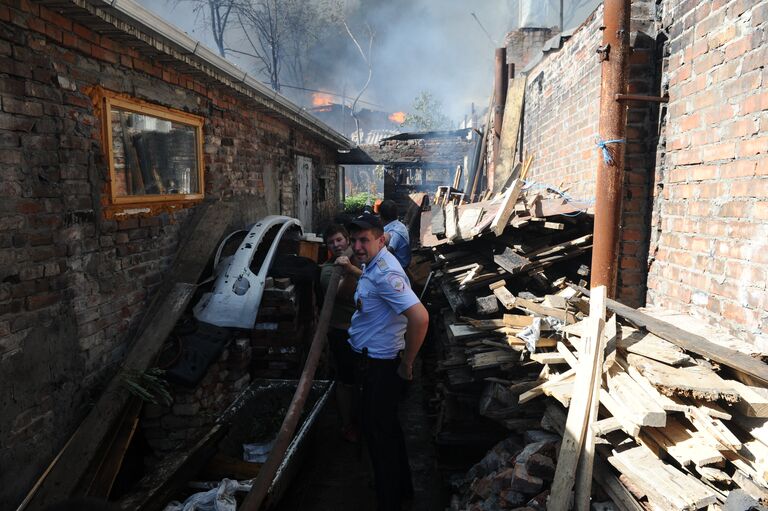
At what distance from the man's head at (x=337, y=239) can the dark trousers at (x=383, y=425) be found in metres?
1.45

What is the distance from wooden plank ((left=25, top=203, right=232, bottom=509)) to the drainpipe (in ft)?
12.7

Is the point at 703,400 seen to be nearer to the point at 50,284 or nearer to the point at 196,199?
the point at 50,284

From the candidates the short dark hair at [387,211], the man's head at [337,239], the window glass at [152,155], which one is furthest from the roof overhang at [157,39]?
the short dark hair at [387,211]

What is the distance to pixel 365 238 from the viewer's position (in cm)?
348

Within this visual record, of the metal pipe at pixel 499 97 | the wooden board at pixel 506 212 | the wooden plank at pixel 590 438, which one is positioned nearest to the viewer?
the wooden plank at pixel 590 438

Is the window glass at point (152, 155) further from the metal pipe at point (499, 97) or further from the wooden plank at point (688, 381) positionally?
the metal pipe at point (499, 97)

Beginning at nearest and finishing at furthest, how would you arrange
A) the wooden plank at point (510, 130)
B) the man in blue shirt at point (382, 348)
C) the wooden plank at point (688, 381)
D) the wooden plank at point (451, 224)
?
the wooden plank at point (688, 381), the man in blue shirt at point (382, 348), the wooden plank at point (451, 224), the wooden plank at point (510, 130)

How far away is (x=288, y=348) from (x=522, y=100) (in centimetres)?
615

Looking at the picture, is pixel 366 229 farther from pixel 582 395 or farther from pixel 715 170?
pixel 715 170

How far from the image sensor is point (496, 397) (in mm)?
3383

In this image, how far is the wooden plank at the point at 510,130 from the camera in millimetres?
8531

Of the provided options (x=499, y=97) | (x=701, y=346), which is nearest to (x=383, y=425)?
(x=701, y=346)

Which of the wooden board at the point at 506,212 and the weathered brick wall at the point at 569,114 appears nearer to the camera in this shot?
the wooden board at the point at 506,212

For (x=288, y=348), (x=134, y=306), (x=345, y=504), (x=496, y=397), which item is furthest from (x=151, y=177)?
(x=496, y=397)
